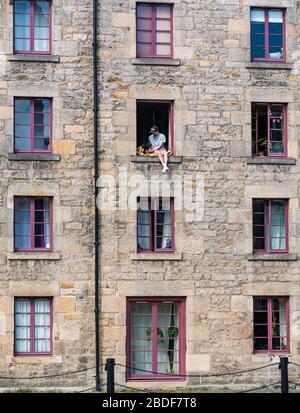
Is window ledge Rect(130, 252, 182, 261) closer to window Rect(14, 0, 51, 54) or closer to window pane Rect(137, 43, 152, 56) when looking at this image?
window pane Rect(137, 43, 152, 56)

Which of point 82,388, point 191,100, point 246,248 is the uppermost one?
point 191,100

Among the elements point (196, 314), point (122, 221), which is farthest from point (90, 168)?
point (196, 314)

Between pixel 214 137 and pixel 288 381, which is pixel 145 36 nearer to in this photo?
pixel 214 137

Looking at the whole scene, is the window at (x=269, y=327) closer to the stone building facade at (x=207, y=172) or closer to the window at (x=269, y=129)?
the stone building facade at (x=207, y=172)

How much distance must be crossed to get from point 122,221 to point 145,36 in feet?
16.8

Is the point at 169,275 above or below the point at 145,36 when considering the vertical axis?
below

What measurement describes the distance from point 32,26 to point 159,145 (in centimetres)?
469

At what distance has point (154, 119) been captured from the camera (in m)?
52.0

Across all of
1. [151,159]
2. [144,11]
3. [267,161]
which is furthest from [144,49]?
[267,161]

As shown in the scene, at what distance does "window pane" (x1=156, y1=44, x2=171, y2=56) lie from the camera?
171 feet

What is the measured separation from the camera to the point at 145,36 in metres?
52.0

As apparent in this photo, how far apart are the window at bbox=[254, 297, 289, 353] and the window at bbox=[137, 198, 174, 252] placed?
2921 mm

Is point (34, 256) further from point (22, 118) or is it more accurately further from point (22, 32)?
point (22, 32)

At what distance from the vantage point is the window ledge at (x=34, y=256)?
50.7 m
